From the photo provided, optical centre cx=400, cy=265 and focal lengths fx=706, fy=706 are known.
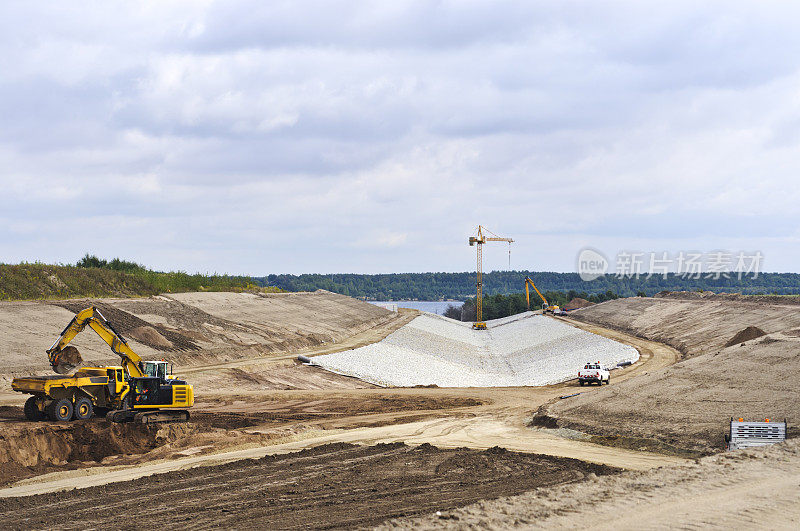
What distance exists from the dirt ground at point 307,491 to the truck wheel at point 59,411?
8.10m

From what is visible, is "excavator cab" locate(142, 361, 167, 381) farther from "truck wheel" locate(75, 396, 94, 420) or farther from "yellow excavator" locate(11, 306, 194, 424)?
"truck wheel" locate(75, 396, 94, 420)

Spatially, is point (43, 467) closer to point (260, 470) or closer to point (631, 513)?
point (260, 470)

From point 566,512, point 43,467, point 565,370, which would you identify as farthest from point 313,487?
point 565,370

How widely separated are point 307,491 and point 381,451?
17.4 ft

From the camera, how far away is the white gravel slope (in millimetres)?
51375

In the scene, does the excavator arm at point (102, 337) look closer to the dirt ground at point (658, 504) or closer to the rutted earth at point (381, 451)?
the rutted earth at point (381, 451)

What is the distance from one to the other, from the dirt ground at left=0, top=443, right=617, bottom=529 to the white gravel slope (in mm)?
27612

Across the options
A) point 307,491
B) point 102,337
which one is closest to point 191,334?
point 102,337

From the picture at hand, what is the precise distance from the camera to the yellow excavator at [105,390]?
24359 mm

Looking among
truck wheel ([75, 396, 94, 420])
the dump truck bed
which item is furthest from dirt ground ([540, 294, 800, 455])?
the dump truck bed

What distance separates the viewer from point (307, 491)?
53.9ft

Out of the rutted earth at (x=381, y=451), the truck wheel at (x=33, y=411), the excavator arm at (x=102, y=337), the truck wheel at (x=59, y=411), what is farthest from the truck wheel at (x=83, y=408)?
the excavator arm at (x=102, y=337)

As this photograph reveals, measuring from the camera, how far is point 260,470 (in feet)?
61.5

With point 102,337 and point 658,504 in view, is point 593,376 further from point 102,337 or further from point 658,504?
point 658,504
